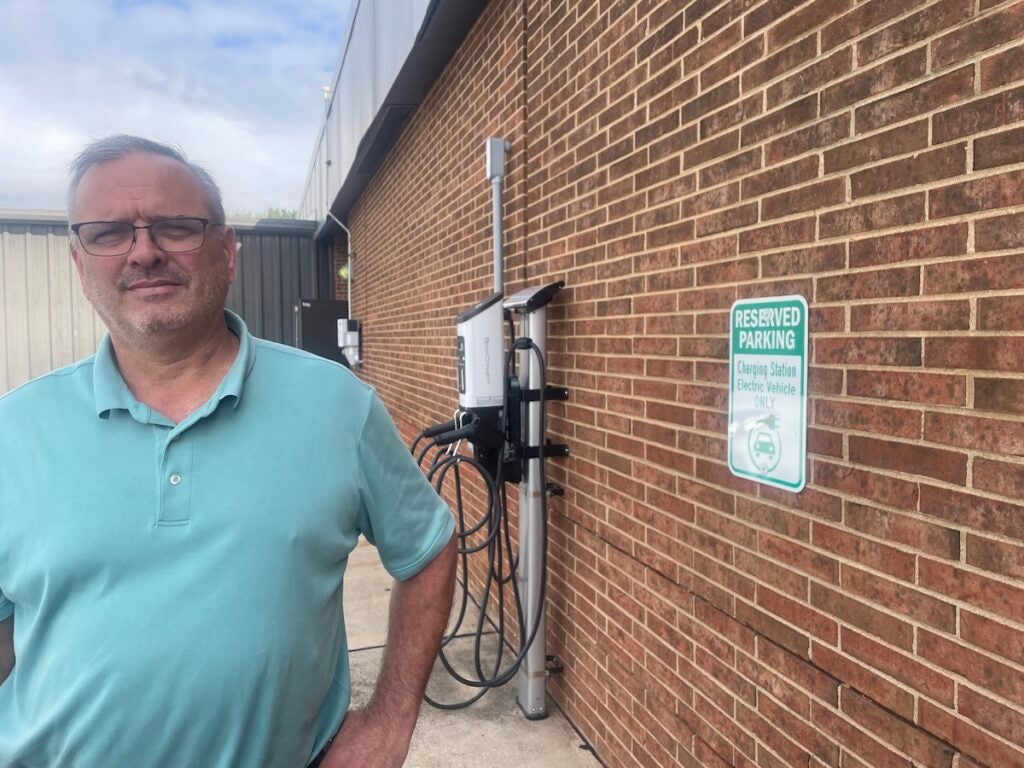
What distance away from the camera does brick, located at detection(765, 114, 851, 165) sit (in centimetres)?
169

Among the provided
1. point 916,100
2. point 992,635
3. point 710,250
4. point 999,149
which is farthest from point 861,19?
point 992,635

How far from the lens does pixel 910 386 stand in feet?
4.96

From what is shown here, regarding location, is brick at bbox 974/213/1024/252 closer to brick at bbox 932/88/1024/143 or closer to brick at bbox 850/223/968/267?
brick at bbox 850/223/968/267

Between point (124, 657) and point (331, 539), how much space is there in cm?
40

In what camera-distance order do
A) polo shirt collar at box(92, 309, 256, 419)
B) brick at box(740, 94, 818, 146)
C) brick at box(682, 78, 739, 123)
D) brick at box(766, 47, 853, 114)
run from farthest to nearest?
brick at box(682, 78, 739, 123), brick at box(740, 94, 818, 146), brick at box(766, 47, 853, 114), polo shirt collar at box(92, 309, 256, 419)

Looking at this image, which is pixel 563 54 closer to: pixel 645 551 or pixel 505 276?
pixel 505 276

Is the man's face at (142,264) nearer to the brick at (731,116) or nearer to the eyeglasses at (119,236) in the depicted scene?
the eyeglasses at (119,236)

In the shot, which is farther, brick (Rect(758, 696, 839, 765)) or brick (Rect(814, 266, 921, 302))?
brick (Rect(758, 696, 839, 765))

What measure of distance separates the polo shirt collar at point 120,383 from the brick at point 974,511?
1.37 metres

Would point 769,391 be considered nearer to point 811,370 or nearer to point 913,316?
point 811,370

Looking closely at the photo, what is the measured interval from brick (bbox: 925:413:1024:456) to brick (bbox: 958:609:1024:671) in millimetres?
308

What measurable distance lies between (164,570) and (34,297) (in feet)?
34.9

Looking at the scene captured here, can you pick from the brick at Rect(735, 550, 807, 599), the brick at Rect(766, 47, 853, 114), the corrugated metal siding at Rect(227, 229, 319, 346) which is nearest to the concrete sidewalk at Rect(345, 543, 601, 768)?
the brick at Rect(735, 550, 807, 599)

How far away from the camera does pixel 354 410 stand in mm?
1525
